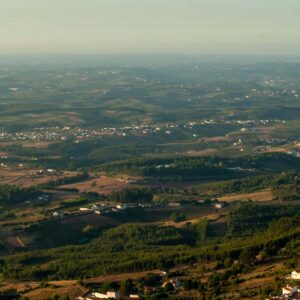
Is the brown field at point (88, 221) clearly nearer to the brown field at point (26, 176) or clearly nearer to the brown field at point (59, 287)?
the brown field at point (59, 287)

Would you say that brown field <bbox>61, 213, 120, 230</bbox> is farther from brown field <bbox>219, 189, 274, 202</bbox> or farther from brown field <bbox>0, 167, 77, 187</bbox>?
brown field <bbox>0, 167, 77, 187</bbox>

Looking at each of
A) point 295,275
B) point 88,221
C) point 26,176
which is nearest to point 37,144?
point 26,176

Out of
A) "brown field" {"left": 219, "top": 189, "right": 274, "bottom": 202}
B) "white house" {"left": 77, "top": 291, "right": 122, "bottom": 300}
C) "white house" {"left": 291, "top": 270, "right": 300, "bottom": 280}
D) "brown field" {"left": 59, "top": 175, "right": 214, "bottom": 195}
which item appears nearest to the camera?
"white house" {"left": 291, "top": 270, "right": 300, "bottom": 280}

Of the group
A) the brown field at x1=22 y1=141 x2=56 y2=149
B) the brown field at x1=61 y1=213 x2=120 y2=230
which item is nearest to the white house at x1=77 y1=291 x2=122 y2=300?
the brown field at x1=61 y1=213 x2=120 y2=230

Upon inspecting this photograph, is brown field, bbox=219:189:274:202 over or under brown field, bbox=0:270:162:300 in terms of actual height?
under

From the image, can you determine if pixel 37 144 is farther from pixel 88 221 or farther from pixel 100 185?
pixel 88 221

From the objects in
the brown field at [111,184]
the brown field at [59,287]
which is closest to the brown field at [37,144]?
the brown field at [111,184]
